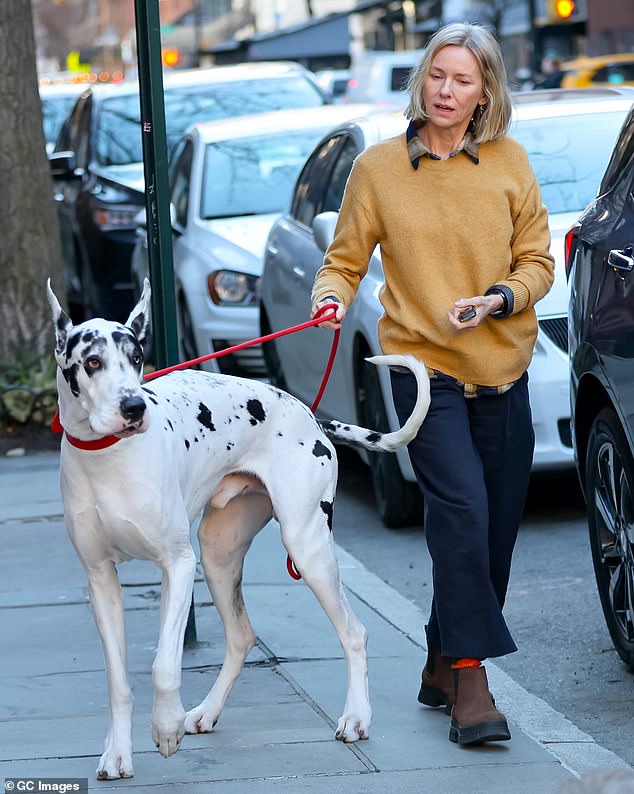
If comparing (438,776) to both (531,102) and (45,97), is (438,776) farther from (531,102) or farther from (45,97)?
(45,97)

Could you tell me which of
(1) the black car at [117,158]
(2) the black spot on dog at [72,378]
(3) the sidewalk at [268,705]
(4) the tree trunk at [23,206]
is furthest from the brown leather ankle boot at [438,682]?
(1) the black car at [117,158]

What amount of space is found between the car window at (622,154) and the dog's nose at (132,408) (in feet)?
7.34

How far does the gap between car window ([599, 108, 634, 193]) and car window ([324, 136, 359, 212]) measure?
2.99 m

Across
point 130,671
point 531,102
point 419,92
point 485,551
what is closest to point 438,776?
point 485,551

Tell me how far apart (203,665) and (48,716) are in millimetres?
701

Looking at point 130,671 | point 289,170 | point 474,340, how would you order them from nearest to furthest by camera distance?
point 474,340
point 130,671
point 289,170

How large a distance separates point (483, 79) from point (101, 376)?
1.43 meters

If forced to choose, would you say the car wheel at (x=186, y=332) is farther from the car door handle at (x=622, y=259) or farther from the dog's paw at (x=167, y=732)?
the dog's paw at (x=167, y=732)

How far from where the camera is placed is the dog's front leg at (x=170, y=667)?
166 inches

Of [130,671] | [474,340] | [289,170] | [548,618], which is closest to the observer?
[474,340]

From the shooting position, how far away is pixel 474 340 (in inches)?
184

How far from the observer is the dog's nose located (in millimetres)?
4048

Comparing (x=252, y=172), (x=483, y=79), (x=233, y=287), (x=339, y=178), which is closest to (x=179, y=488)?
(x=483, y=79)

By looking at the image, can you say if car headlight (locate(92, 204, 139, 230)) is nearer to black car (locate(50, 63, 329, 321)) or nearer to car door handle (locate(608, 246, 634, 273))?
black car (locate(50, 63, 329, 321))
